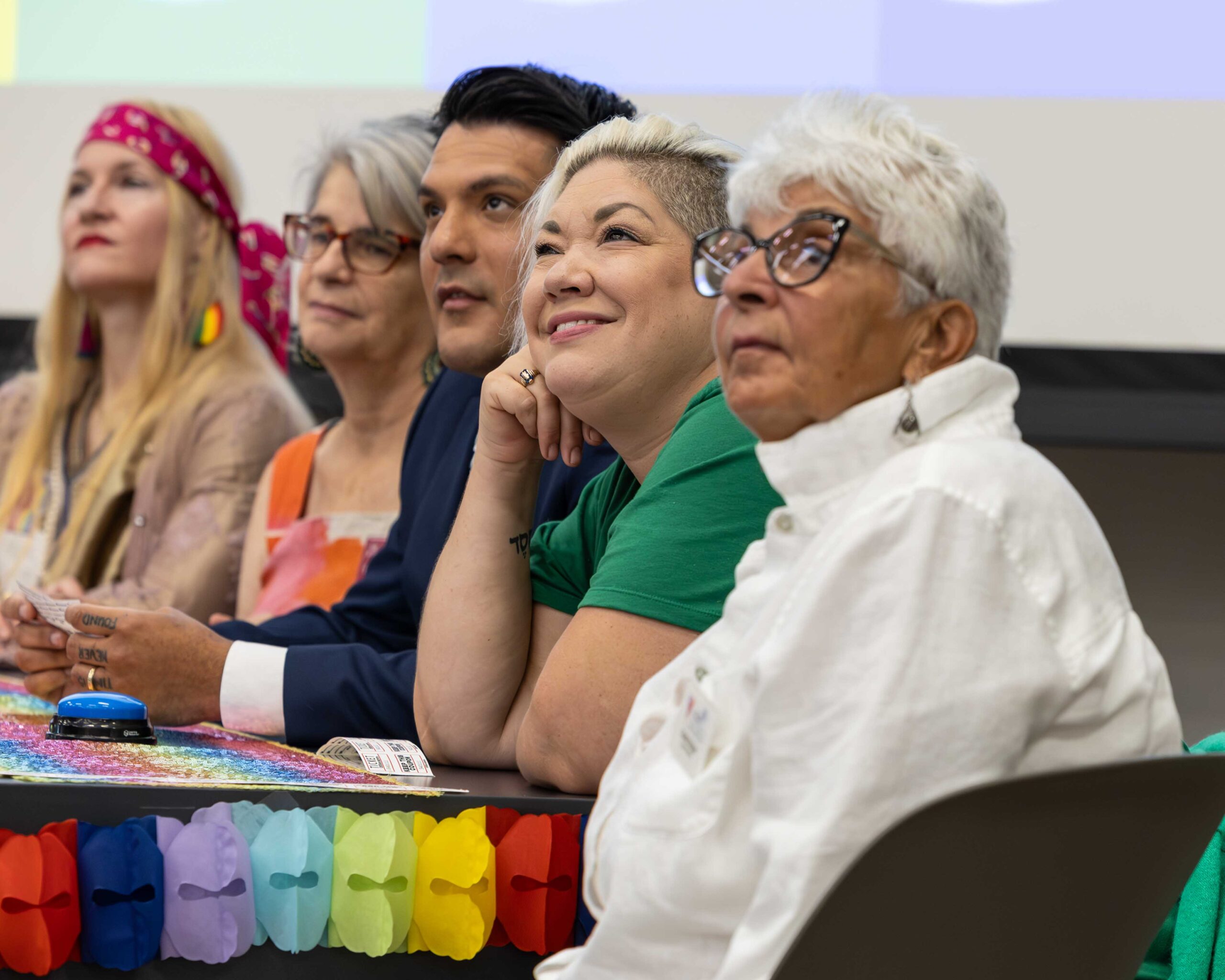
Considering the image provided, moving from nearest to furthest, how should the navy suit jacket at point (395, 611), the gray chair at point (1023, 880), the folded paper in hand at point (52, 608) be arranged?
the gray chair at point (1023, 880) < the navy suit jacket at point (395, 611) < the folded paper in hand at point (52, 608)

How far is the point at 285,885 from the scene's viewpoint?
1.09m

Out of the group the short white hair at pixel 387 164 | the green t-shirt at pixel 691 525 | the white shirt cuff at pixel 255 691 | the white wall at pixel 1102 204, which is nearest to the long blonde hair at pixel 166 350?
the white wall at pixel 1102 204

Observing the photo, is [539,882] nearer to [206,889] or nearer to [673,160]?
[206,889]

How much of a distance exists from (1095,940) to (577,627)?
51cm

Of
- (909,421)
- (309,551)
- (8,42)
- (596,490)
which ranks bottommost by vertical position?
(309,551)

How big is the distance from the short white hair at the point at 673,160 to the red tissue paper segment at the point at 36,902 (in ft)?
2.33

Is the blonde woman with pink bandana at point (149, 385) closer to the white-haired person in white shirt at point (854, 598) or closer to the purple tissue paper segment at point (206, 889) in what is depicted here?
the purple tissue paper segment at point (206, 889)

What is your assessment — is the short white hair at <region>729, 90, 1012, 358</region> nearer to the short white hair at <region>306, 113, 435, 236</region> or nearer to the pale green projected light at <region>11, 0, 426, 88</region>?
the short white hair at <region>306, 113, 435, 236</region>

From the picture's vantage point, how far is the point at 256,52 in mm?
3121

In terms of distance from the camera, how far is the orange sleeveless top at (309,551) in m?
2.29

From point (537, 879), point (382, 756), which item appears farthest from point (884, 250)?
point (382, 756)

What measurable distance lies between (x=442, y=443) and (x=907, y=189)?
4.06ft

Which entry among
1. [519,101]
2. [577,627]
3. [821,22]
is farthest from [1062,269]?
[577,627]

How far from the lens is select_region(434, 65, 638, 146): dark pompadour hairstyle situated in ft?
6.44
